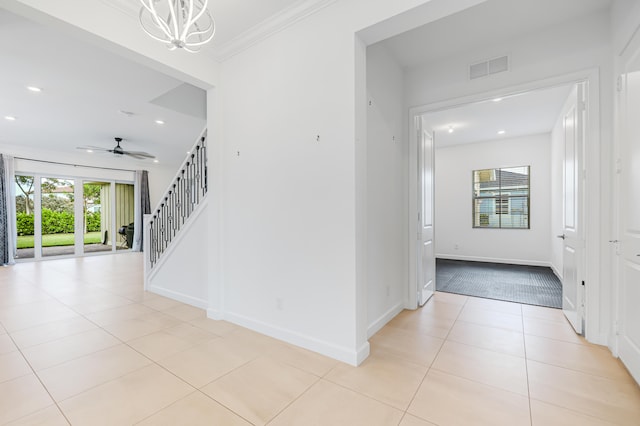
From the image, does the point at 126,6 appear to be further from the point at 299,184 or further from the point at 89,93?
the point at 89,93

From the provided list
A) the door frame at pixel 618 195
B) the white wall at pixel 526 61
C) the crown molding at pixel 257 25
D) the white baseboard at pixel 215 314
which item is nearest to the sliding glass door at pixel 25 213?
the white baseboard at pixel 215 314

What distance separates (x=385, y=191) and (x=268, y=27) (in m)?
2.03

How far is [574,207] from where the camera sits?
2939mm

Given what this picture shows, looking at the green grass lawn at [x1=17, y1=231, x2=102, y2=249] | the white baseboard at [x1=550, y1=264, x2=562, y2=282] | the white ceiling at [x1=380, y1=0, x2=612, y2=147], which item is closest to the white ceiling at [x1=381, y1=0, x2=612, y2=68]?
the white ceiling at [x1=380, y1=0, x2=612, y2=147]

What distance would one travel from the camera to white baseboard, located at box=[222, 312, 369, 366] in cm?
230

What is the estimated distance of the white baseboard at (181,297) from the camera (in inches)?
145

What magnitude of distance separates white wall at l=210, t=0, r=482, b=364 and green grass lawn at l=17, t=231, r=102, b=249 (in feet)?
25.4

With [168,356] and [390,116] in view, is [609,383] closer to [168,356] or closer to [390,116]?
[390,116]

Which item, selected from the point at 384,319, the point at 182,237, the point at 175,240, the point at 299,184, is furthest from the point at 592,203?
the point at 175,240

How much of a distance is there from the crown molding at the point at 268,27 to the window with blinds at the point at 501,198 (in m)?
6.26

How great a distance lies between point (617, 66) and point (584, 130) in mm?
538

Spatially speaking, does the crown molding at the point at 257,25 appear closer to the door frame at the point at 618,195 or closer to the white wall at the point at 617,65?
the white wall at the point at 617,65

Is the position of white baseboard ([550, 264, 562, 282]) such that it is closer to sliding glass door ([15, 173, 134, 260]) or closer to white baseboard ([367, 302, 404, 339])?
white baseboard ([367, 302, 404, 339])

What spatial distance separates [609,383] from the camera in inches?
79.1
